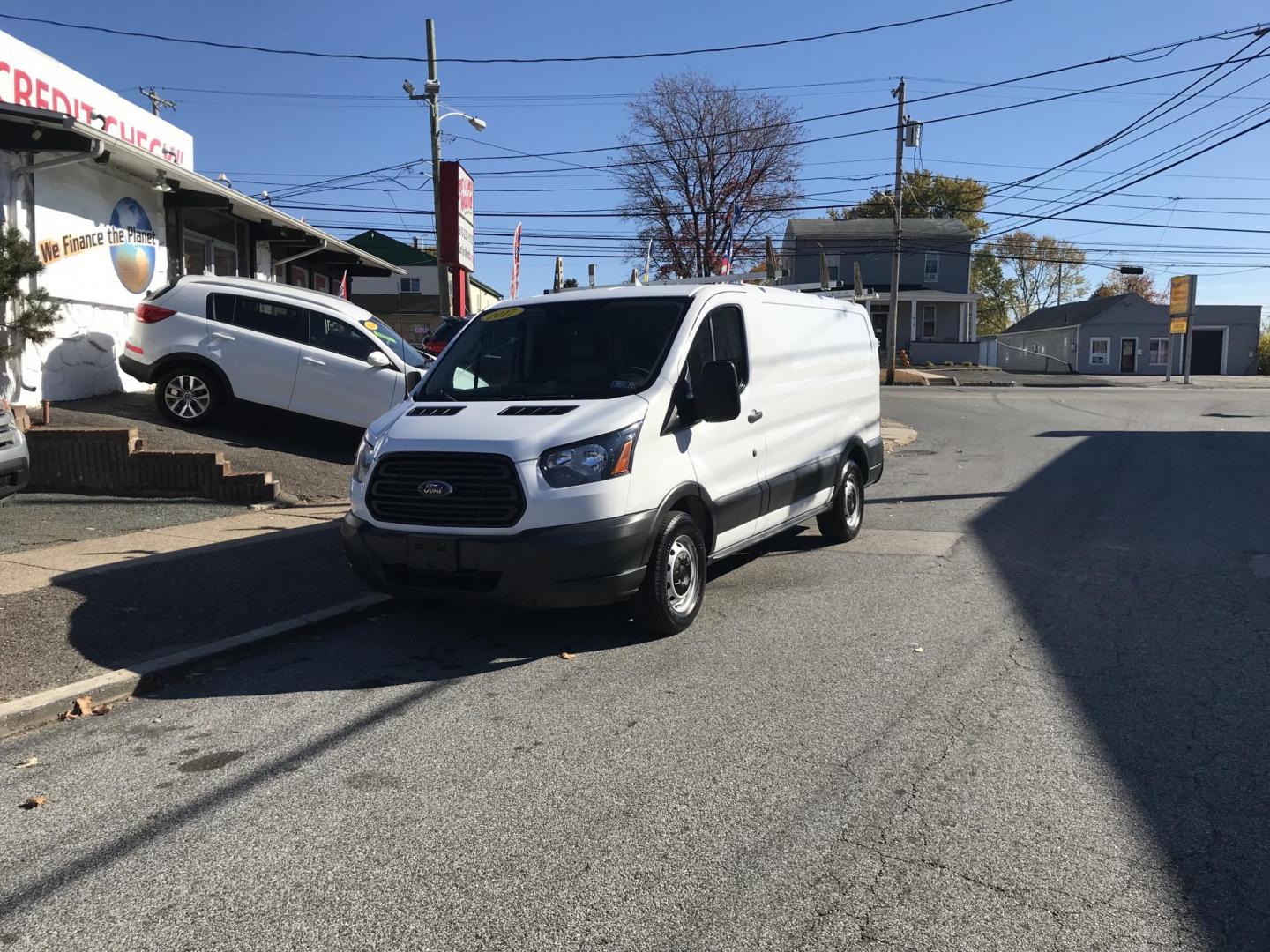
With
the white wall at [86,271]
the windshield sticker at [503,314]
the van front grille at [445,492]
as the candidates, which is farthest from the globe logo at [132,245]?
the van front grille at [445,492]

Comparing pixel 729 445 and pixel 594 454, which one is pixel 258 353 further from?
pixel 594 454

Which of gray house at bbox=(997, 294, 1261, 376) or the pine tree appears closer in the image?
the pine tree

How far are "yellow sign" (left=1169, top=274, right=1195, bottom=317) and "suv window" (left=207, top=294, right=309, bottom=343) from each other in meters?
40.2

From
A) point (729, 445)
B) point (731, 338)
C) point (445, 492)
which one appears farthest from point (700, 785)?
point (731, 338)

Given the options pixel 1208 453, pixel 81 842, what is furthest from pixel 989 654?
pixel 1208 453

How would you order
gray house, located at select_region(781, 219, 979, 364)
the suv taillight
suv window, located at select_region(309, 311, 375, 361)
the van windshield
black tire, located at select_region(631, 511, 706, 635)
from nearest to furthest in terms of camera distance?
1. black tire, located at select_region(631, 511, 706, 635)
2. the van windshield
3. the suv taillight
4. suv window, located at select_region(309, 311, 375, 361)
5. gray house, located at select_region(781, 219, 979, 364)

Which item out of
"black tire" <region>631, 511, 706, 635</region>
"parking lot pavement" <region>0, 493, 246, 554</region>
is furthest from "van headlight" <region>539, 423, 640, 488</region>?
"parking lot pavement" <region>0, 493, 246, 554</region>

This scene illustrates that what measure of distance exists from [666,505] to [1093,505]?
7230 millimetres

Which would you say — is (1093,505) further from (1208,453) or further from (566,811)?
(566,811)

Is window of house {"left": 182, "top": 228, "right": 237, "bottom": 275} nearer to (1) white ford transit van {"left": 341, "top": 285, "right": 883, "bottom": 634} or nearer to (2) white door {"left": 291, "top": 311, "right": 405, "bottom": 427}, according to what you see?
(2) white door {"left": 291, "top": 311, "right": 405, "bottom": 427}

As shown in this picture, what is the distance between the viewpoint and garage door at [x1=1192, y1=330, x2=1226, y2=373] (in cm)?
5834

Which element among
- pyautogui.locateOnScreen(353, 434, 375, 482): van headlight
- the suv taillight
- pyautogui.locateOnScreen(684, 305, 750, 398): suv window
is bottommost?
pyautogui.locateOnScreen(353, 434, 375, 482): van headlight

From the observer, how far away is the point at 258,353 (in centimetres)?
1249

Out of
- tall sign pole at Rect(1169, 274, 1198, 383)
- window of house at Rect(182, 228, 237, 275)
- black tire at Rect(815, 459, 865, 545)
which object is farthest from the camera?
tall sign pole at Rect(1169, 274, 1198, 383)
